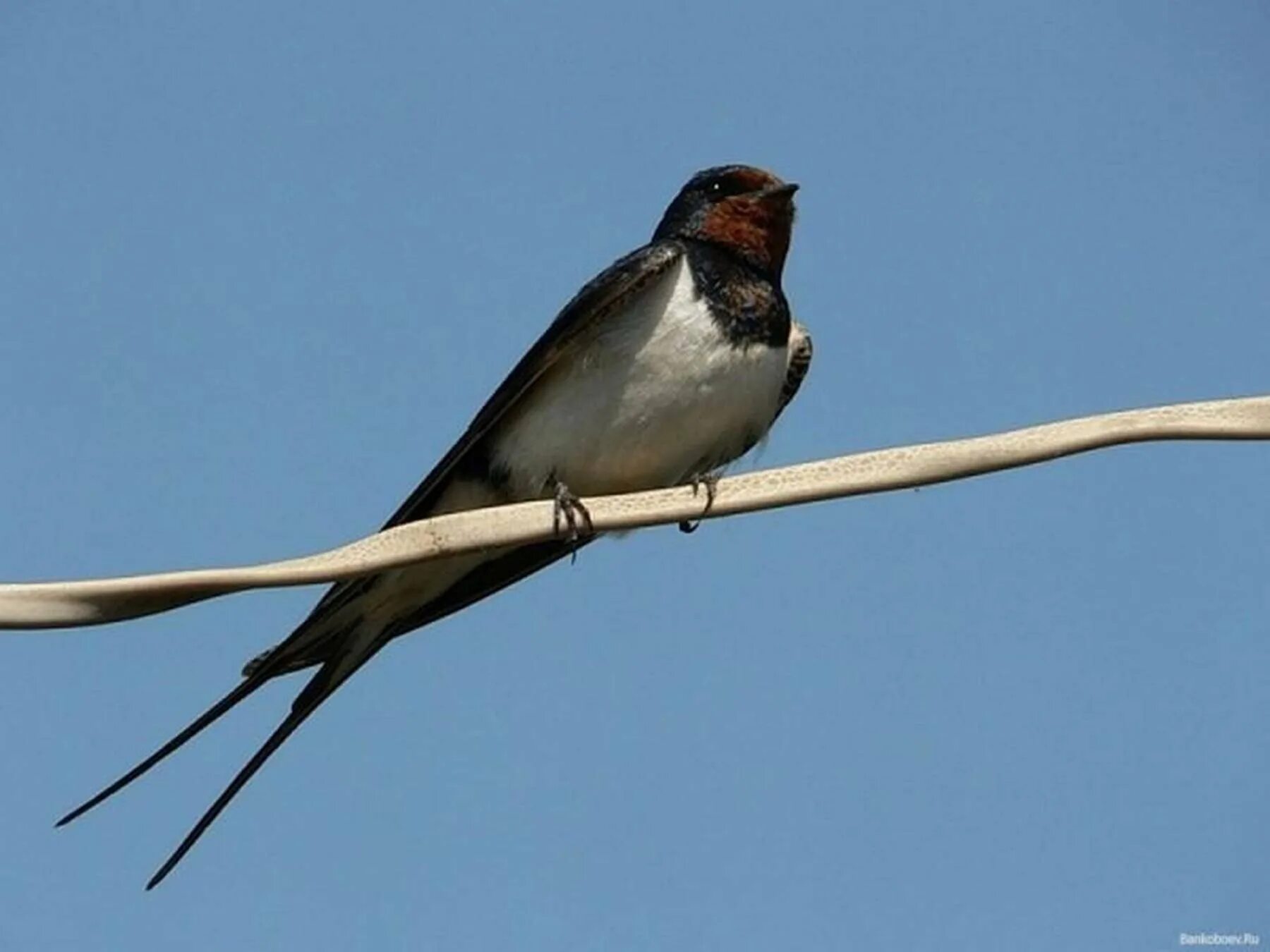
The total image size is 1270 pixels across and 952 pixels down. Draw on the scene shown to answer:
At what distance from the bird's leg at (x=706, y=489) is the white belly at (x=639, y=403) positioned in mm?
35

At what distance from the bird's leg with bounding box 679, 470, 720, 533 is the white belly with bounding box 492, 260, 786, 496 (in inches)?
1.4

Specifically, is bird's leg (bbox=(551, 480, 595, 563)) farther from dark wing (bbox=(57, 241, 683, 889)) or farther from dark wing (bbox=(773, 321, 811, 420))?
dark wing (bbox=(773, 321, 811, 420))

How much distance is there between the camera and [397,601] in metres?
3.90

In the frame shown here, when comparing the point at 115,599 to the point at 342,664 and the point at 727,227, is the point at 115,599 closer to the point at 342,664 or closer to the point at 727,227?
the point at 342,664

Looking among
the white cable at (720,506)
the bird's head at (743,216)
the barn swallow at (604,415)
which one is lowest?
the white cable at (720,506)

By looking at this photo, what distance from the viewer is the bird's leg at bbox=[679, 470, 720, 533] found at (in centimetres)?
246

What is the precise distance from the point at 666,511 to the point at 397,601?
1.46 metres

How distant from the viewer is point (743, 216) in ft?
14.2

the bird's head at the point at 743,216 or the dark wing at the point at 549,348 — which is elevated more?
the bird's head at the point at 743,216

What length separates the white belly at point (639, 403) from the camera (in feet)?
12.8

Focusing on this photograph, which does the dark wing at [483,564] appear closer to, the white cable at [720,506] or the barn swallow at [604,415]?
the barn swallow at [604,415]

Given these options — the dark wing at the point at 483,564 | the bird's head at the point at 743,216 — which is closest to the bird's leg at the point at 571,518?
the dark wing at the point at 483,564

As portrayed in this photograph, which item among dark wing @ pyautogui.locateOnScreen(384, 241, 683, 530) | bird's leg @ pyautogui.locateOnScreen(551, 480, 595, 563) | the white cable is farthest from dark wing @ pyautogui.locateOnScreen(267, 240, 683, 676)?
the white cable

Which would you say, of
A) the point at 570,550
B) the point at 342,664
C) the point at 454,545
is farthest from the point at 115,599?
the point at 570,550
